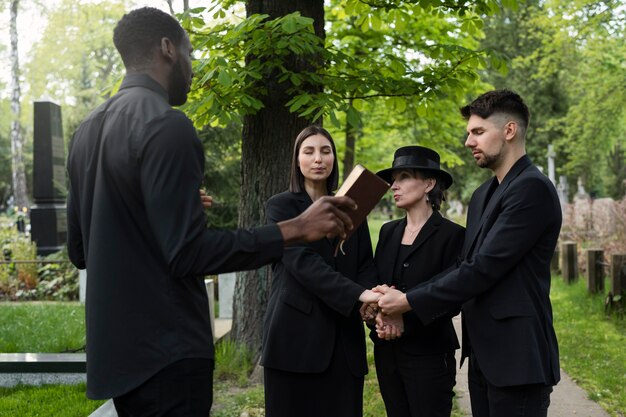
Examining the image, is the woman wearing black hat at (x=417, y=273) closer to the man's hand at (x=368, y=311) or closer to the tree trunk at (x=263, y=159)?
the man's hand at (x=368, y=311)

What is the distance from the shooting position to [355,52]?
12.3 meters

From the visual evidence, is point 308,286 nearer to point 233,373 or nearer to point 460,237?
point 460,237

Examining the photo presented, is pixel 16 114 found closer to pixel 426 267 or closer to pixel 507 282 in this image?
pixel 426 267

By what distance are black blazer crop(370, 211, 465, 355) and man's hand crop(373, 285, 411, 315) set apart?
0.13m

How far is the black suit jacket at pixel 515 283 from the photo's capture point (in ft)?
10.6

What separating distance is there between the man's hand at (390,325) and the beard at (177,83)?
1776mm

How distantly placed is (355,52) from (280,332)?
919 centimetres

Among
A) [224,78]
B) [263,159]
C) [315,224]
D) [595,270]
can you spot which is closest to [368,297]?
[315,224]

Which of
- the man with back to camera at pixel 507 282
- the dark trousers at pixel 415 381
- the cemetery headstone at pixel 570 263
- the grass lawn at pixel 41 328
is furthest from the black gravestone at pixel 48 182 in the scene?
the man with back to camera at pixel 507 282

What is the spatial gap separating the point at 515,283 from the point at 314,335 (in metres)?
1.13

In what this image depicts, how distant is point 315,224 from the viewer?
236 cm

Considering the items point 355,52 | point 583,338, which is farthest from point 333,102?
point 355,52

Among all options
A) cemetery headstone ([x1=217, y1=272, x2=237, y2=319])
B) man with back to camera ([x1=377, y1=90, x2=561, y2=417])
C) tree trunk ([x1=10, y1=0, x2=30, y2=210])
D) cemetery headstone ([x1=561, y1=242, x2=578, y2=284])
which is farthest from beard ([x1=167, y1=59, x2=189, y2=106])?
tree trunk ([x1=10, y1=0, x2=30, y2=210])

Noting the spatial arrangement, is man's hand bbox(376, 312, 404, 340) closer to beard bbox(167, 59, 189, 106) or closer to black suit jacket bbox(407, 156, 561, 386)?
black suit jacket bbox(407, 156, 561, 386)
